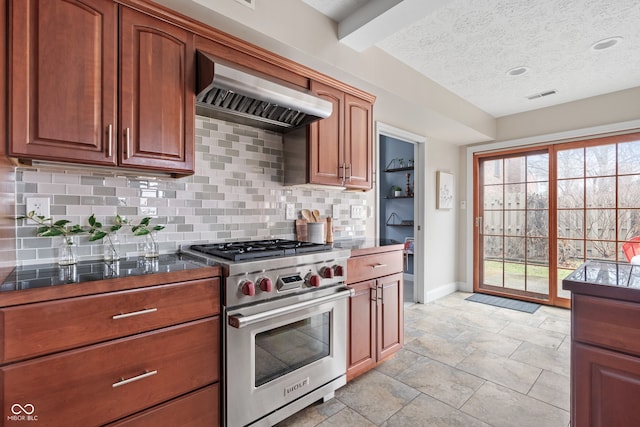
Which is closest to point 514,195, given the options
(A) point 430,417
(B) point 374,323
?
(B) point 374,323

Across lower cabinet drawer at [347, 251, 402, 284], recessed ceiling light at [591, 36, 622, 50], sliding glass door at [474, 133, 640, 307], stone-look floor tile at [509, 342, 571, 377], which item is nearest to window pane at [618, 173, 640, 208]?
sliding glass door at [474, 133, 640, 307]

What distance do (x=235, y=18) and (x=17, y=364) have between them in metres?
1.77

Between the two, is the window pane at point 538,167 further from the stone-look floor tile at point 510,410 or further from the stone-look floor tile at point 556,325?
the stone-look floor tile at point 510,410

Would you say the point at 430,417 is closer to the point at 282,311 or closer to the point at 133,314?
the point at 282,311

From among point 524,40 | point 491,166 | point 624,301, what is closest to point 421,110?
point 524,40

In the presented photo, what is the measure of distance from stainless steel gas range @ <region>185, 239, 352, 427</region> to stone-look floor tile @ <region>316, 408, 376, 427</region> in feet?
0.45

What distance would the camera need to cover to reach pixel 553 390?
210 cm

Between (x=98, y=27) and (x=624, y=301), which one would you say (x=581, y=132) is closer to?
(x=624, y=301)

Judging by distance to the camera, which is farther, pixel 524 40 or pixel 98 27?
pixel 524 40

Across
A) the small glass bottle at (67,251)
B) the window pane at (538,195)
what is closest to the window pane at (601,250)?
the window pane at (538,195)

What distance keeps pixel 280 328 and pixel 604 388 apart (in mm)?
1447

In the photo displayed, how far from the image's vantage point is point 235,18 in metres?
Answer: 1.68

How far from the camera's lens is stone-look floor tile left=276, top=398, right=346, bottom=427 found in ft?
5.83

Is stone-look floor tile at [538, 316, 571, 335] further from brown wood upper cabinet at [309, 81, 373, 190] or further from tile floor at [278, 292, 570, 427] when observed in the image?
brown wood upper cabinet at [309, 81, 373, 190]
